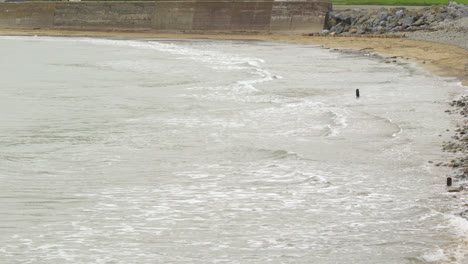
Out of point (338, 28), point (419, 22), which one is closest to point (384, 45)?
point (419, 22)

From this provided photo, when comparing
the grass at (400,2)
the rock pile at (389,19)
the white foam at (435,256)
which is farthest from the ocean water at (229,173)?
the grass at (400,2)

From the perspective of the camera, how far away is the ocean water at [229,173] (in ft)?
24.2

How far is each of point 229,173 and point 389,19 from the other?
28.1m

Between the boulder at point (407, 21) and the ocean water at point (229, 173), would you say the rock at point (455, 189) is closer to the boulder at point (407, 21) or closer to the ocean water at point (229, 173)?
the ocean water at point (229, 173)

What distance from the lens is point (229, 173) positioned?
10.2 m

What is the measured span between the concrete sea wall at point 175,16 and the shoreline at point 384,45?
1.86 ft

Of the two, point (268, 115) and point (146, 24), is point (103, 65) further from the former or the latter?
point (146, 24)

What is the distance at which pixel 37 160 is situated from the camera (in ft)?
36.1

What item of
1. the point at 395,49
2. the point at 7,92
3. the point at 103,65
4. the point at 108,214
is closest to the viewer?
the point at 108,214

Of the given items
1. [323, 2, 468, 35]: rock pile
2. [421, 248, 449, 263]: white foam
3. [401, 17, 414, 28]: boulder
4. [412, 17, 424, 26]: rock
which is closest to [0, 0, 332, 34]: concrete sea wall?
[323, 2, 468, 35]: rock pile

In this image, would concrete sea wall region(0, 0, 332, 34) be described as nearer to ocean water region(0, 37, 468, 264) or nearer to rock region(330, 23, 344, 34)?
rock region(330, 23, 344, 34)

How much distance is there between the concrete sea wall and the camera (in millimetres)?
38844

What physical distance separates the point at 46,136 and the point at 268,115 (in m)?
4.39

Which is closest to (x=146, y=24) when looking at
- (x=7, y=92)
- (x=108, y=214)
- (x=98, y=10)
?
(x=98, y=10)
